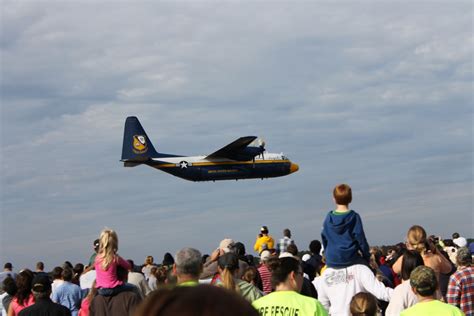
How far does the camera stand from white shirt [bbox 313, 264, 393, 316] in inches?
292

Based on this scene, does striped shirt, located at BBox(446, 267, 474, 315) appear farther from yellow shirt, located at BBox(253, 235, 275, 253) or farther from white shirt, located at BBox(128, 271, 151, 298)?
yellow shirt, located at BBox(253, 235, 275, 253)

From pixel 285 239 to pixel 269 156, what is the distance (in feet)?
111

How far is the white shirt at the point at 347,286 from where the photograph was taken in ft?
24.3

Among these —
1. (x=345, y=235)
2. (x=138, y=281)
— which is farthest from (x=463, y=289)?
(x=138, y=281)

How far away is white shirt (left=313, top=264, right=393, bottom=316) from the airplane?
39594 mm

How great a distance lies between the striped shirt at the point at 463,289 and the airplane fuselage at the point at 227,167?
3922 centimetres

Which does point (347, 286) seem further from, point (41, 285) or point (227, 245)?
point (41, 285)

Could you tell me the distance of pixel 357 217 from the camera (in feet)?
24.9

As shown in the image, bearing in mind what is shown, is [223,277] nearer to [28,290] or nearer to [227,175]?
[28,290]

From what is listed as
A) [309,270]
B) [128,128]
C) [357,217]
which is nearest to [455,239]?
[309,270]

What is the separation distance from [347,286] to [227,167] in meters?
40.8

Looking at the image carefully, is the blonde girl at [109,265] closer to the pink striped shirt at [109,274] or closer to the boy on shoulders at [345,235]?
the pink striped shirt at [109,274]

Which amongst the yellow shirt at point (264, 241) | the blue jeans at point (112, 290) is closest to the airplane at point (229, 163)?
the yellow shirt at point (264, 241)

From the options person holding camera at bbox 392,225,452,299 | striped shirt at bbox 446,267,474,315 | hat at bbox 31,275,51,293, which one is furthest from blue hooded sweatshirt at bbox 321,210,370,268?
hat at bbox 31,275,51,293
